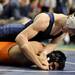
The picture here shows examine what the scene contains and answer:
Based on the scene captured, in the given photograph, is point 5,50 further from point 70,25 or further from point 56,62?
point 70,25

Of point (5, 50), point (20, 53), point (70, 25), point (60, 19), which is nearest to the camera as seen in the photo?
point (70, 25)

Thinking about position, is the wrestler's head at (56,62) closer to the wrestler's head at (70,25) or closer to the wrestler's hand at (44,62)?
the wrestler's hand at (44,62)

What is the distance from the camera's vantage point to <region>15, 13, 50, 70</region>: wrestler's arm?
4.59 m

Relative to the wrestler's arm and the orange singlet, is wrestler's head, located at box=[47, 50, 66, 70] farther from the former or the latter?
the orange singlet

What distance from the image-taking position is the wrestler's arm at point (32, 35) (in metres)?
4.59

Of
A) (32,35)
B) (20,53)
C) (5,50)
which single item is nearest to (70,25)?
(32,35)

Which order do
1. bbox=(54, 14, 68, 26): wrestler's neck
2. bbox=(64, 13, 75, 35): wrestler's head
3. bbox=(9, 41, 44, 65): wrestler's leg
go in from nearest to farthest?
1. bbox=(64, 13, 75, 35): wrestler's head
2. bbox=(54, 14, 68, 26): wrestler's neck
3. bbox=(9, 41, 44, 65): wrestler's leg

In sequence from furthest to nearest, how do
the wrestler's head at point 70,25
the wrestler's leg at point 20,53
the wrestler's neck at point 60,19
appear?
the wrestler's leg at point 20,53, the wrestler's neck at point 60,19, the wrestler's head at point 70,25

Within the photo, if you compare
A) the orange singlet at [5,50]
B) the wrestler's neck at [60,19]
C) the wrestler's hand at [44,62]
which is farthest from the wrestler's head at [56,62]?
the orange singlet at [5,50]

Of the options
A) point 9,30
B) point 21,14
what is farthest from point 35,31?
point 21,14

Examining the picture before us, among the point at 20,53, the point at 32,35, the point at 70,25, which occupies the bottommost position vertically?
the point at 20,53

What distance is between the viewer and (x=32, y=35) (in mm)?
4629

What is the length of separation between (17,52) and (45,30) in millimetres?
474

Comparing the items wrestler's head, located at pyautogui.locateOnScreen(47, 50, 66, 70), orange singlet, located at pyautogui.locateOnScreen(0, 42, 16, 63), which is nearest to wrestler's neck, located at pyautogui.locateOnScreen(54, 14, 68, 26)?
wrestler's head, located at pyautogui.locateOnScreen(47, 50, 66, 70)
